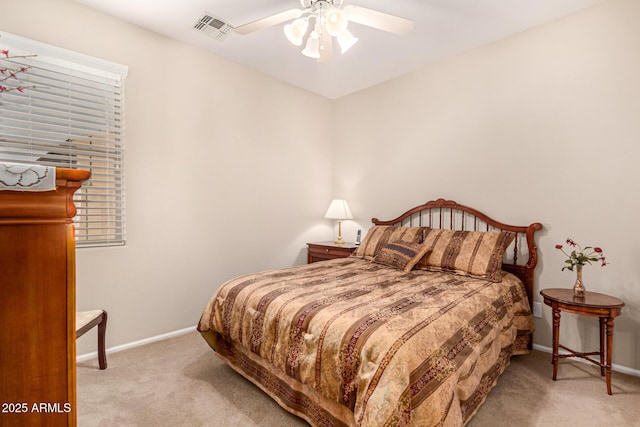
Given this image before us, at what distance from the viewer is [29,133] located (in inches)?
90.5

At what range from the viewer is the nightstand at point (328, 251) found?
3704 mm

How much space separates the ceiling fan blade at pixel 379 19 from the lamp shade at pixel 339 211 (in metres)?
2.26

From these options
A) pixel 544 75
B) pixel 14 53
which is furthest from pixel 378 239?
pixel 14 53

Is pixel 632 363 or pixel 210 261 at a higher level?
pixel 210 261

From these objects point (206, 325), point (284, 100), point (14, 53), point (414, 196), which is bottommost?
point (206, 325)

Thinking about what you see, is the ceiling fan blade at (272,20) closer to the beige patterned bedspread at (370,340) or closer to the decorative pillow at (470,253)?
the beige patterned bedspread at (370,340)

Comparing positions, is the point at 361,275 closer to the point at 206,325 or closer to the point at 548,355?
the point at 206,325

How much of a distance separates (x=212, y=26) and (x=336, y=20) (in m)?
1.38

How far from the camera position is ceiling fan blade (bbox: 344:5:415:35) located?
1.99m

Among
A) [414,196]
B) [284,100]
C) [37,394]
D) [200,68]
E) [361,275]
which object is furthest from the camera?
[284,100]

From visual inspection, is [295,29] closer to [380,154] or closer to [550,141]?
[380,154]

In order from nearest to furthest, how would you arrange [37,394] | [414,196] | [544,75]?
[37,394]
[544,75]
[414,196]

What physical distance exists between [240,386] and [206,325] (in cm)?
47

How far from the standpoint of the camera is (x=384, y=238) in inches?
130
